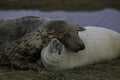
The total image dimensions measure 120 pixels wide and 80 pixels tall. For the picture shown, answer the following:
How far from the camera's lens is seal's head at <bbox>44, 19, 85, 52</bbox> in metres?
6.01

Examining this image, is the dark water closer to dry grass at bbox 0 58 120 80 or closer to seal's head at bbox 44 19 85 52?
seal's head at bbox 44 19 85 52

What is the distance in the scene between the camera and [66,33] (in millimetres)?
6207

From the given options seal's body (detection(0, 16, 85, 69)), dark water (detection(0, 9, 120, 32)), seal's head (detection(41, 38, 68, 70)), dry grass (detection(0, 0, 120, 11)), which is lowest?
seal's head (detection(41, 38, 68, 70))

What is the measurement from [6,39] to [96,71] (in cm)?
153

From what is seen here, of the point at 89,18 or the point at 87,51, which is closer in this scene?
the point at 87,51

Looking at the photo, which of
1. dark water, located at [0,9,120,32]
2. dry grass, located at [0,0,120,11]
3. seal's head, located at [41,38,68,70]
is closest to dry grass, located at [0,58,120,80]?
seal's head, located at [41,38,68,70]

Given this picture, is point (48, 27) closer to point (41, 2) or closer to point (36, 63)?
point (36, 63)

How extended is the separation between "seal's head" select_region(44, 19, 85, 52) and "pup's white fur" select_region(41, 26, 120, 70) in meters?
0.13

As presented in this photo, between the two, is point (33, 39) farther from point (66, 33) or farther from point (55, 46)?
point (55, 46)

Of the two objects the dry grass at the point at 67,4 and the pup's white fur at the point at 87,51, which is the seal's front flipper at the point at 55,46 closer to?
the pup's white fur at the point at 87,51

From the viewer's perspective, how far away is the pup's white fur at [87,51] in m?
5.80

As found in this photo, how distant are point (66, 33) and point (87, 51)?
0.42m

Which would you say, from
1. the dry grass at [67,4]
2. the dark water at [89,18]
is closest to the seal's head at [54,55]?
the dark water at [89,18]

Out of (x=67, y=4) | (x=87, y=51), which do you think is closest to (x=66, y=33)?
(x=87, y=51)
